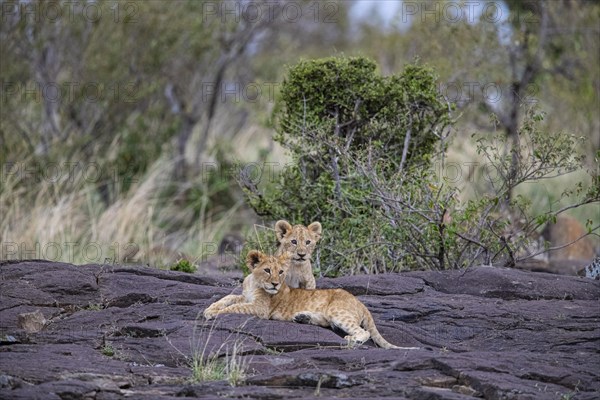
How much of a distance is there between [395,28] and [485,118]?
341 centimetres

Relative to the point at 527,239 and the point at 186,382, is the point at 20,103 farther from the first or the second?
the point at 186,382

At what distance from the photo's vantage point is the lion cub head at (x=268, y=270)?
8359 millimetres

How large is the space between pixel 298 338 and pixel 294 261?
1.56 meters

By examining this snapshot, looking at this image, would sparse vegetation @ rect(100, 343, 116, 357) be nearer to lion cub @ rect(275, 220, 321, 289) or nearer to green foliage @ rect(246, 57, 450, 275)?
lion cub @ rect(275, 220, 321, 289)

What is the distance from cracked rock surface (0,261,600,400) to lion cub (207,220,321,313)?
349 millimetres

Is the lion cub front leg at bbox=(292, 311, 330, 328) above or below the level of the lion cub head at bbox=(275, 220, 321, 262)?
below

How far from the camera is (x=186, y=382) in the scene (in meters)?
6.72

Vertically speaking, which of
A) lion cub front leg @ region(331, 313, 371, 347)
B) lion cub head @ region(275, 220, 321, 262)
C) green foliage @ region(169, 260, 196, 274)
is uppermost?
lion cub head @ region(275, 220, 321, 262)

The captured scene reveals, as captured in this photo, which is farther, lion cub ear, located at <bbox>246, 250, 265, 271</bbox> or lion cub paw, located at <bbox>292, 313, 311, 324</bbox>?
lion cub ear, located at <bbox>246, 250, 265, 271</bbox>

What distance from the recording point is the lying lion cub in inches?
313

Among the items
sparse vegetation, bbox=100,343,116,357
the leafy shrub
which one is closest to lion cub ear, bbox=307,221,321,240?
the leafy shrub

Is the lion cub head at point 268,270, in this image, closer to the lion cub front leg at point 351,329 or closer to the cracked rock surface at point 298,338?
the cracked rock surface at point 298,338

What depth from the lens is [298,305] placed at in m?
8.35

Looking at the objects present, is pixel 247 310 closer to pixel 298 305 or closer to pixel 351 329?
pixel 298 305
